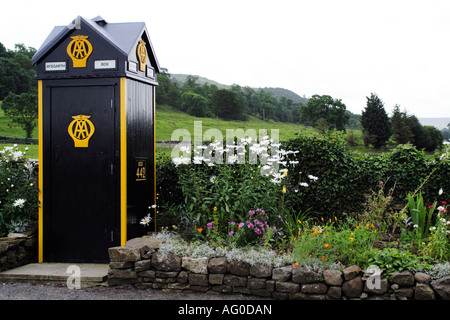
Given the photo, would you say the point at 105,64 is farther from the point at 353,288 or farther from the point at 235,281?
the point at 353,288

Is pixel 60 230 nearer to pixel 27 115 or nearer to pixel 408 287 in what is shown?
pixel 408 287

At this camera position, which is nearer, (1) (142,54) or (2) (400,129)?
(1) (142,54)

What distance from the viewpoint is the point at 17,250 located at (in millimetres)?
5602

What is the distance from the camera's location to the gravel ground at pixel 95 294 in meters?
4.55

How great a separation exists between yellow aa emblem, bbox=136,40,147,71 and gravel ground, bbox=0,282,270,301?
3375 millimetres

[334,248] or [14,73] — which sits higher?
[14,73]

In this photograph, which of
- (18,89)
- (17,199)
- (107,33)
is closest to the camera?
(107,33)

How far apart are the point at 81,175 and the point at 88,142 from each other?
51 cm

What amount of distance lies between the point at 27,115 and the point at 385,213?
60.3 m

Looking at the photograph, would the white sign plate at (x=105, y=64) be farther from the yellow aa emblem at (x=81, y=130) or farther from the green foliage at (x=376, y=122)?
the green foliage at (x=376, y=122)

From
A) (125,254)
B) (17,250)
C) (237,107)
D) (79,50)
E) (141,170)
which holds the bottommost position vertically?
(17,250)

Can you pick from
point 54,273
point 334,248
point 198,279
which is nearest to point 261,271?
point 198,279

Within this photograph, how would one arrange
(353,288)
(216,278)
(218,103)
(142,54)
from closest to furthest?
(353,288), (216,278), (142,54), (218,103)

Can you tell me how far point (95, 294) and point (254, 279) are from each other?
A: 2.02m
